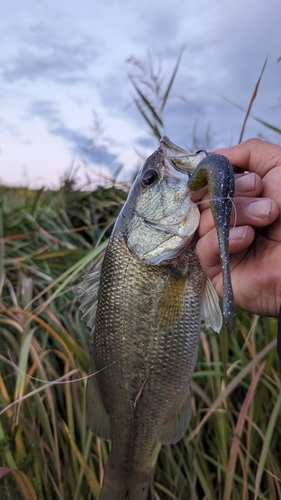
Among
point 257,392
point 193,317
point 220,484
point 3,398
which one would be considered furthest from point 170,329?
point 3,398

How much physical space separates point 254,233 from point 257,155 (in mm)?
274

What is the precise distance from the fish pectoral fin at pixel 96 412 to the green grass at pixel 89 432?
0.85 feet

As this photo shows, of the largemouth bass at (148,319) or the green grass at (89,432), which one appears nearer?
the largemouth bass at (148,319)

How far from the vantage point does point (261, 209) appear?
106 cm

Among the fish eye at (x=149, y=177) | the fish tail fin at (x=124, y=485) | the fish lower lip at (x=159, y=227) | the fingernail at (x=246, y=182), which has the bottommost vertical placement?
the fish tail fin at (x=124, y=485)

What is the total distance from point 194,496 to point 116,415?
2.16ft

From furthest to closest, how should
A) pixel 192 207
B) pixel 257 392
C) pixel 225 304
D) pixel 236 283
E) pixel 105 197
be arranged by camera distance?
pixel 105 197 < pixel 257 392 < pixel 236 283 < pixel 192 207 < pixel 225 304

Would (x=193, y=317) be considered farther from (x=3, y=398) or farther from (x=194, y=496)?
(x=3, y=398)

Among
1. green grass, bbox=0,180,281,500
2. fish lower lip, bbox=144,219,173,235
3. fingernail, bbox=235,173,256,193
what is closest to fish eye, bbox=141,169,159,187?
fish lower lip, bbox=144,219,173,235

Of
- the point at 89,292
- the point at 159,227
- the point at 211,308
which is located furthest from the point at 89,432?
the point at 159,227

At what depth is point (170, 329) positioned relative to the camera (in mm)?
1228

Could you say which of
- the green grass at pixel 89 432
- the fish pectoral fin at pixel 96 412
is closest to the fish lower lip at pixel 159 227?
the fish pectoral fin at pixel 96 412

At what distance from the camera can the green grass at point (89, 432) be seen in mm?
1652

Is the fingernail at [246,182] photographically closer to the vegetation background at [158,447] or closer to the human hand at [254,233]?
the human hand at [254,233]
